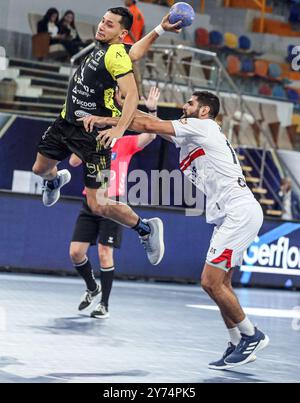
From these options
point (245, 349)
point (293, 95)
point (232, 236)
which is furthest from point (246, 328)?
point (293, 95)

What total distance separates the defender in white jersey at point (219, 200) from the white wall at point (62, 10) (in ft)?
37.0

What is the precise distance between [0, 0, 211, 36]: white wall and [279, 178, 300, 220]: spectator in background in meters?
4.71

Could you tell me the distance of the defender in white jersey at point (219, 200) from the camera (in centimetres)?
761

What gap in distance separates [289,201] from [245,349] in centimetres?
1271

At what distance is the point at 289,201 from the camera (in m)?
20.2

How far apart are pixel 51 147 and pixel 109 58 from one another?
1.15 meters

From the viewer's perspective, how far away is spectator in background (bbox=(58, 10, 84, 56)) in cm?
1897

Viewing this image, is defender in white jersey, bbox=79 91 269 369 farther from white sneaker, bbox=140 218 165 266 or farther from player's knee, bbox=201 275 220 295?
white sneaker, bbox=140 218 165 266

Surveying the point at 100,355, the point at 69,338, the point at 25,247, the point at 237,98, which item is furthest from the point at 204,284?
the point at 237,98

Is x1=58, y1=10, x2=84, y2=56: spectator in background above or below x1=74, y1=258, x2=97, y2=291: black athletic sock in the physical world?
above

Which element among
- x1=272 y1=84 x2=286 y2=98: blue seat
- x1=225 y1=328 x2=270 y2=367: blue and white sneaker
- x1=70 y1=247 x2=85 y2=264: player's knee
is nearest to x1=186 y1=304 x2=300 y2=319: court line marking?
x1=70 y1=247 x2=85 y2=264: player's knee

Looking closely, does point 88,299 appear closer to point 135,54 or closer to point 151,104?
point 151,104
